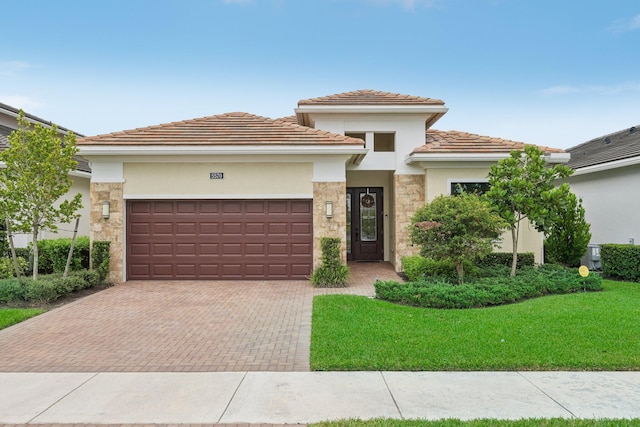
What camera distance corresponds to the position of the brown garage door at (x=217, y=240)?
13.2 metres

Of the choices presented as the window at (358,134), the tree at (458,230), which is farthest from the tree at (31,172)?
the tree at (458,230)

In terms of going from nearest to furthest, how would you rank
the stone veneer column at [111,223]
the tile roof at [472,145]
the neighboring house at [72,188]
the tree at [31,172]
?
the tree at [31,172] < the stone veneer column at [111,223] < the tile roof at [472,145] < the neighboring house at [72,188]

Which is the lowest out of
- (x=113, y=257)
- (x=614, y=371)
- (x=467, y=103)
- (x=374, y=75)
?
(x=614, y=371)

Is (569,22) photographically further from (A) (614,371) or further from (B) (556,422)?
(B) (556,422)

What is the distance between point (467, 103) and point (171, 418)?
58.2 feet

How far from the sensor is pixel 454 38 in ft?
58.0

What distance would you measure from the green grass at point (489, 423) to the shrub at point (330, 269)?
793 cm

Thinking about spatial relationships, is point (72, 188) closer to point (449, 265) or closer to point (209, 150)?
point (209, 150)

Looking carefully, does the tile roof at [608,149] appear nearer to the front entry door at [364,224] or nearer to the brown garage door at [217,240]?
the front entry door at [364,224]

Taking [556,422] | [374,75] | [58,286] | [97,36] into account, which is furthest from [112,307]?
[374,75]

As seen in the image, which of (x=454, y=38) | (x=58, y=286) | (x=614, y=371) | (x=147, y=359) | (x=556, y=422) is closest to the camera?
(x=556, y=422)

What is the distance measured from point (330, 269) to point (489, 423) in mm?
8212

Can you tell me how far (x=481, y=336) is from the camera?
697 cm

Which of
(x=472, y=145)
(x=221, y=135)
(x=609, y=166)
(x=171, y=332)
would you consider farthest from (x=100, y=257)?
(x=609, y=166)
